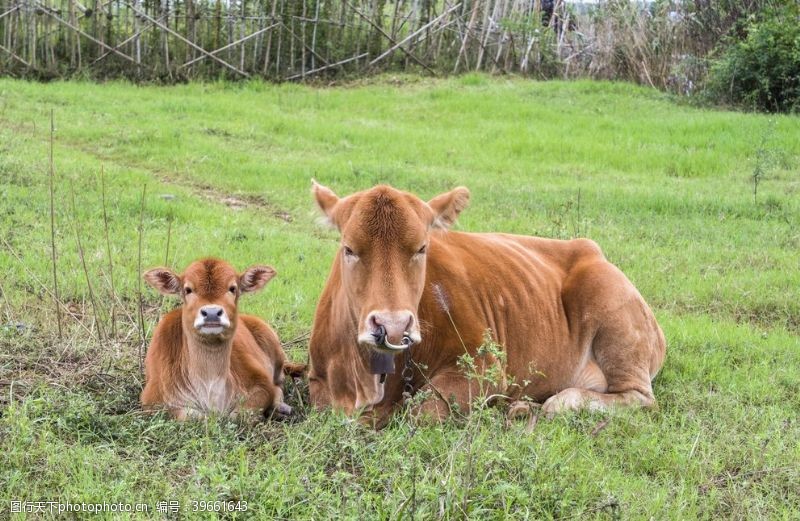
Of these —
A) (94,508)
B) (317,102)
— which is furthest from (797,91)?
(94,508)

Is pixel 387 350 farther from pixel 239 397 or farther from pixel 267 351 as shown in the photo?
pixel 267 351

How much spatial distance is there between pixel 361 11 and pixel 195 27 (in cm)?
406

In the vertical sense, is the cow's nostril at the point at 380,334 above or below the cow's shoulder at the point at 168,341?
above

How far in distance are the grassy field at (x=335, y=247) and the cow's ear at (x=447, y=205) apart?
131 cm

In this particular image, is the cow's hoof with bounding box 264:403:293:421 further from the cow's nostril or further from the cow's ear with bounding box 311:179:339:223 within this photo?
the cow's nostril

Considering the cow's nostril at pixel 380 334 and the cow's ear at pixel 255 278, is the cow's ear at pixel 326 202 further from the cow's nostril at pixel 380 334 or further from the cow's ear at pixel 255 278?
the cow's nostril at pixel 380 334

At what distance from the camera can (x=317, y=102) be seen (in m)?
20.4

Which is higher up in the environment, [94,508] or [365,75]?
[365,75]

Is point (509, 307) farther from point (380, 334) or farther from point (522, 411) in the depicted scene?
point (380, 334)

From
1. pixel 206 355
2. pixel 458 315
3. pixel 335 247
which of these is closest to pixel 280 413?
pixel 206 355

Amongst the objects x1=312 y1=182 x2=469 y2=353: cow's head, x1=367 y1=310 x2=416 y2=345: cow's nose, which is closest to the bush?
x1=312 y1=182 x2=469 y2=353: cow's head

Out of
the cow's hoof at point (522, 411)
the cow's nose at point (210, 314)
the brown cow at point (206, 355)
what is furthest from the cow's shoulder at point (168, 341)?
the cow's hoof at point (522, 411)

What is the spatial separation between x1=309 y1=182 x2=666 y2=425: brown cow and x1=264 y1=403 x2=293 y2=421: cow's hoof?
222 millimetres

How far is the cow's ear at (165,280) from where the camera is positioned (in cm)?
623
